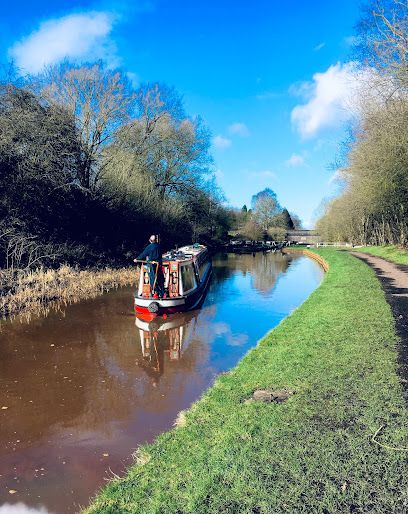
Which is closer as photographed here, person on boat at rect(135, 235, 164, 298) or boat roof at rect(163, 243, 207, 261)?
person on boat at rect(135, 235, 164, 298)

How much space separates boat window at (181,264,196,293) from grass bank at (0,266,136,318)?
3.44 metres

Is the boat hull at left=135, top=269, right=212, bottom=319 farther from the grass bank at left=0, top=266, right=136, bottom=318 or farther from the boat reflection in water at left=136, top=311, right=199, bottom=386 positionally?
the grass bank at left=0, top=266, right=136, bottom=318

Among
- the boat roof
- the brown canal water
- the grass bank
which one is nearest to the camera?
the brown canal water

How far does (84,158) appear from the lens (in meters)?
18.3

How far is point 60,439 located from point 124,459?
96 cm

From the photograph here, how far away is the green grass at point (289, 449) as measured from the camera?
8.88 feet

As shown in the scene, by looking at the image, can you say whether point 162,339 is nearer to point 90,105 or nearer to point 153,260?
point 153,260

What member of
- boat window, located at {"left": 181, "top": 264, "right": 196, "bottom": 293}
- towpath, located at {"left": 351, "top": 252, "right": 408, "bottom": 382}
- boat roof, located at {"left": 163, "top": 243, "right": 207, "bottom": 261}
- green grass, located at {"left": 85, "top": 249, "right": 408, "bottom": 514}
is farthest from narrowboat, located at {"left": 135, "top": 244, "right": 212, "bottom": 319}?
towpath, located at {"left": 351, "top": 252, "right": 408, "bottom": 382}

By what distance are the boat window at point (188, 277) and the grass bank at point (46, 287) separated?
11.3 feet

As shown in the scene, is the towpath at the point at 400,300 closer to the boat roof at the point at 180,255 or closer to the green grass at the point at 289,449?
the green grass at the point at 289,449

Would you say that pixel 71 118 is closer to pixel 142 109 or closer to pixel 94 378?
pixel 142 109

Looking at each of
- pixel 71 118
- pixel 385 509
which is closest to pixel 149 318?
pixel 385 509

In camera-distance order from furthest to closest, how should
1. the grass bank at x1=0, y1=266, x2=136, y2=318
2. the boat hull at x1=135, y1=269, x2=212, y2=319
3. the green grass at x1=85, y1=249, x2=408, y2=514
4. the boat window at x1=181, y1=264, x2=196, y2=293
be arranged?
1. the boat window at x1=181, y1=264, x2=196, y2=293
2. the grass bank at x1=0, y1=266, x2=136, y2=318
3. the boat hull at x1=135, y1=269, x2=212, y2=319
4. the green grass at x1=85, y1=249, x2=408, y2=514

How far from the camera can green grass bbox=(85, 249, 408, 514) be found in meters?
2.71
